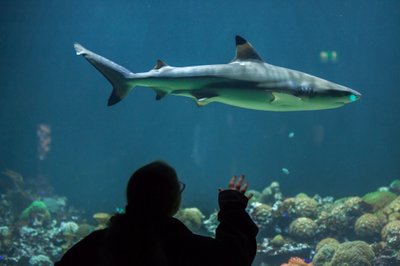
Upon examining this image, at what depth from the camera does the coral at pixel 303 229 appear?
8844mm

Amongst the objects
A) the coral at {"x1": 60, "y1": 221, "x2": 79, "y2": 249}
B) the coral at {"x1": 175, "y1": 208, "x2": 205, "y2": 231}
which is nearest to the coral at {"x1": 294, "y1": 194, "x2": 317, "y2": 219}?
the coral at {"x1": 175, "y1": 208, "x2": 205, "y2": 231}

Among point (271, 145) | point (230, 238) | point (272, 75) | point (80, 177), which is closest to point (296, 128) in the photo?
point (271, 145)

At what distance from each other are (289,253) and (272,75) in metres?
4.34

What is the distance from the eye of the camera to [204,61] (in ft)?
111

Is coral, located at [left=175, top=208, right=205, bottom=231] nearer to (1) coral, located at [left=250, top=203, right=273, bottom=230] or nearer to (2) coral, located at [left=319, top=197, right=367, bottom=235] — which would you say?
(1) coral, located at [left=250, top=203, right=273, bottom=230]

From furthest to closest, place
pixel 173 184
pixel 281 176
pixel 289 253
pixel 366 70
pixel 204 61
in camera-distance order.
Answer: pixel 204 61, pixel 366 70, pixel 281 176, pixel 289 253, pixel 173 184

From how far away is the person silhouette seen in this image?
151 centimetres

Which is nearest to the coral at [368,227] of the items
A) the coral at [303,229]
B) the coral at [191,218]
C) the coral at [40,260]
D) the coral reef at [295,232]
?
the coral reef at [295,232]

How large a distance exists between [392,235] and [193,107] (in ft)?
92.5

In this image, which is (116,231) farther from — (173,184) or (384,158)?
(384,158)

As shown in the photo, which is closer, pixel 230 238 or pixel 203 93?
pixel 230 238

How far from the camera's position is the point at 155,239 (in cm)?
155

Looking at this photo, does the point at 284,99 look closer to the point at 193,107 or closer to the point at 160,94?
the point at 160,94

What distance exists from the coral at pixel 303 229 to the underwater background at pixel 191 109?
42.8 ft
